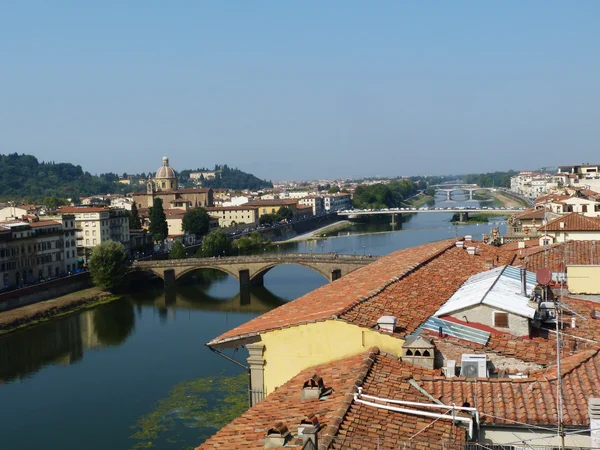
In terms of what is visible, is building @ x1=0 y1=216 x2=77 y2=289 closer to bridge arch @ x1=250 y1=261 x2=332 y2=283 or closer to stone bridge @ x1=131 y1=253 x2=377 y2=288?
stone bridge @ x1=131 y1=253 x2=377 y2=288

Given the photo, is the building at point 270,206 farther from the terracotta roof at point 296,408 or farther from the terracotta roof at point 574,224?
the terracotta roof at point 296,408

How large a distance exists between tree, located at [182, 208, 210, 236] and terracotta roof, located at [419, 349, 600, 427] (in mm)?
61974

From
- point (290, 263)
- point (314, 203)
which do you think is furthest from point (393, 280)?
point (314, 203)

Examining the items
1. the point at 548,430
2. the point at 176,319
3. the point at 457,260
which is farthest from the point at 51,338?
the point at 548,430

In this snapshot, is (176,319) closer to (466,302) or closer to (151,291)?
(151,291)

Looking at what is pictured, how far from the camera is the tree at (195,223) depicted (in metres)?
69.5

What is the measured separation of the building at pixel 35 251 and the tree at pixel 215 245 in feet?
40.1

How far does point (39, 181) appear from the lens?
17688cm

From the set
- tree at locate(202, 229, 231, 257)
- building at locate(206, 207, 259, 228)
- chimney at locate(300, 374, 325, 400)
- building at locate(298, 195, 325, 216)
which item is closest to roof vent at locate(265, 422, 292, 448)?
chimney at locate(300, 374, 325, 400)

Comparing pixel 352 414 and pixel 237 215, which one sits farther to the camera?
pixel 237 215

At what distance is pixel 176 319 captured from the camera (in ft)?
118

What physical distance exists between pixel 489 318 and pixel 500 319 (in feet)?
0.48

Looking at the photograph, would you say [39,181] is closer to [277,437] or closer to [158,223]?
[158,223]

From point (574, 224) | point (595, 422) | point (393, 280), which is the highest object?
point (574, 224)
